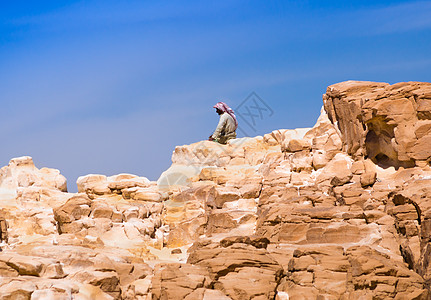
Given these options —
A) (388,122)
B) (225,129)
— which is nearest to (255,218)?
(388,122)

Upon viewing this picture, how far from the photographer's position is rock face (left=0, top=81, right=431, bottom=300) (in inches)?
822

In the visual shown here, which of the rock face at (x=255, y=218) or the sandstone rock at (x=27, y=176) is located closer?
the rock face at (x=255, y=218)

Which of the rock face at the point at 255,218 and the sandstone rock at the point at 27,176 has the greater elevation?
the sandstone rock at the point at 27,176

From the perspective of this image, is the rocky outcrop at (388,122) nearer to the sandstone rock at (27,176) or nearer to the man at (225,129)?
the man at (225,129)

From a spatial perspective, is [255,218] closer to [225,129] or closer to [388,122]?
[388,122]

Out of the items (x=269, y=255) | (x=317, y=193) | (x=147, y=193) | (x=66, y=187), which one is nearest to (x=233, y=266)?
(x=269, y=255)

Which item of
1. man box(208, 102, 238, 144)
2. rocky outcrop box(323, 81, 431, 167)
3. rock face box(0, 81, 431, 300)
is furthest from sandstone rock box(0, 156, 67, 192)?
rocky outcrop box(323, 81, 431, 167)

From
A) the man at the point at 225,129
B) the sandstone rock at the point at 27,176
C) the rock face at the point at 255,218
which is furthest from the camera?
the man at the point at 225,129

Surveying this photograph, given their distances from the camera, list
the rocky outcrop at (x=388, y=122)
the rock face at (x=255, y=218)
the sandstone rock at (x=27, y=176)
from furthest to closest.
→ the sandstone rock at (x=27, y=176) → the rocky outcrop at (x=388, y=122) → the rock face at (x=255, y=218)

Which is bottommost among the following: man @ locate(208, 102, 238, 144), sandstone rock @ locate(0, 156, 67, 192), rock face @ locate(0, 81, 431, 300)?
rock face @ locate(0, 81, 431, 300)

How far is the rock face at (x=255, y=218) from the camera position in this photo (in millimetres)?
20891

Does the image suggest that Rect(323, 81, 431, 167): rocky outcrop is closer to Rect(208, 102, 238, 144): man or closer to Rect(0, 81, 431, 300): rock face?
Rect(0, 81, 431, 300): rock face

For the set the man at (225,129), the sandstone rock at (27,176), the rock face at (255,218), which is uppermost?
the man at (225,129)

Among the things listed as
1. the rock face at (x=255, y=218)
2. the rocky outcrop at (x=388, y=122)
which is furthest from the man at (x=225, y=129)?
the rocky outcrop at (x=388, y=122)
